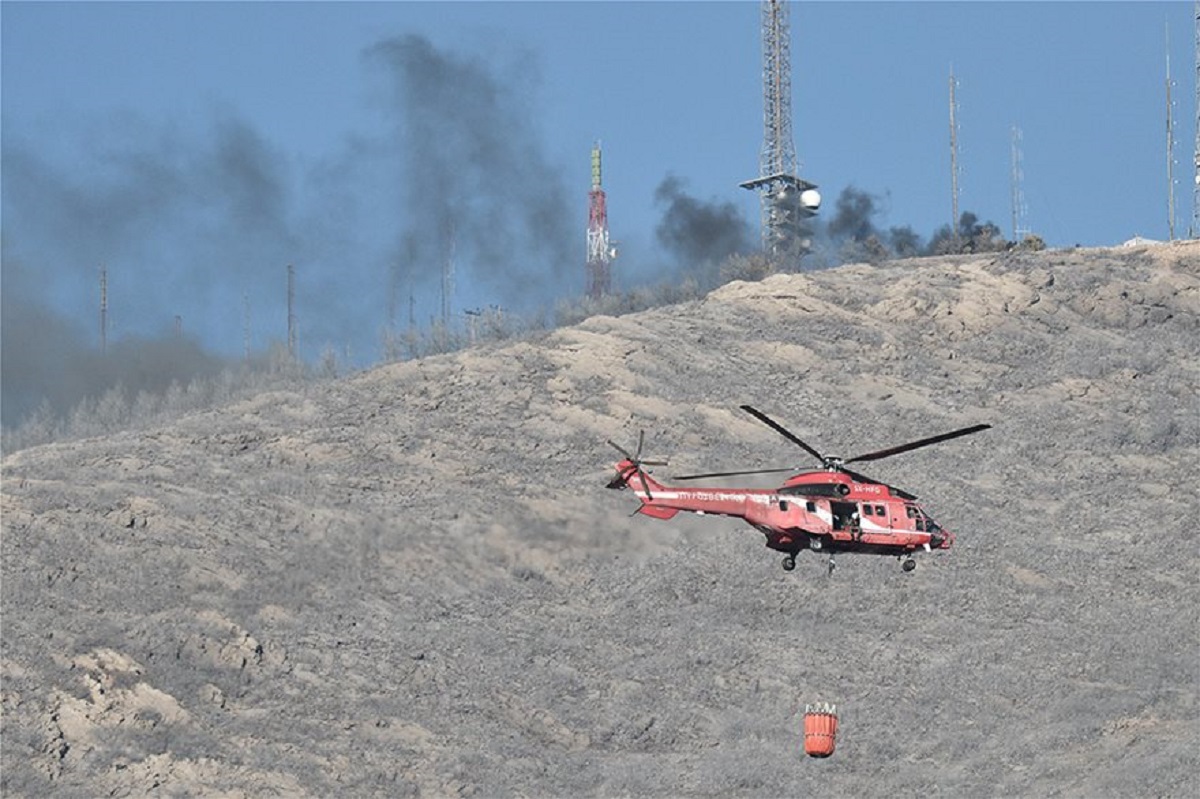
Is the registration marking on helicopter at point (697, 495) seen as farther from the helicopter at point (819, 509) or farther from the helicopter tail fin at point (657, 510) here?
the helicopter tail fin at point (657, 510)

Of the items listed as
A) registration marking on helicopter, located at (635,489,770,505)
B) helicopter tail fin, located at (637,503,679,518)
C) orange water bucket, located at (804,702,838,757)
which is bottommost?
orange water bucket, located at (804,702,838,757)

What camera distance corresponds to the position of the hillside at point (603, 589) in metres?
66.6

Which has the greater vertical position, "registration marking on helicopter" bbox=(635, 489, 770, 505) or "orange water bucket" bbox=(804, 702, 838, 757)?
"registration marking on helicopter" bbox=(635, 489, 770, 505)

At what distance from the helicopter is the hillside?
1682 cm

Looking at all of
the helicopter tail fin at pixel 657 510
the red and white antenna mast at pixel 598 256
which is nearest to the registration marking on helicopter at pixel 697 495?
the helicopter tail fin at pixel 657 510

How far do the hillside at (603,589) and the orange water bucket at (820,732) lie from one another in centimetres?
230

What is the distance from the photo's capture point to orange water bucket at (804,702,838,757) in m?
63.0

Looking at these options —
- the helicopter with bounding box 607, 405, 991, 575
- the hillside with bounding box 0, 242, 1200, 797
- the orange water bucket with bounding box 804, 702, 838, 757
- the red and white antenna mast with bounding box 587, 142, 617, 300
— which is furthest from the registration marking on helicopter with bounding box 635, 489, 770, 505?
the red and white antenna mast with bounding box 587, 142, 617, 300

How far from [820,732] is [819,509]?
18.9 metres

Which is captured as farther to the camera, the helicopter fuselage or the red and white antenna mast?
the red and white antenna mast

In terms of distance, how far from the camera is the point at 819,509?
45.8m

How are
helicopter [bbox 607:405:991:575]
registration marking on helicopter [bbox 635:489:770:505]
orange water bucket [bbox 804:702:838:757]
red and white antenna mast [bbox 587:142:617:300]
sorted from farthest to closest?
red and white antenna mast [bbox 587:142:617:300] → orange water bucket [bbox 804:702:838:757] → registration marking on helicopter [bbox 635:489:770:505] → helicopter [bbox 607:405:991:575]

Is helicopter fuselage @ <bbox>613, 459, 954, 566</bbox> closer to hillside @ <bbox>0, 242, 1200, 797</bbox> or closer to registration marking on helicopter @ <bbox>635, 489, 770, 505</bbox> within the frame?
registration marking on helicopter @ <bbox>635, 489, 770, 505</bbox>

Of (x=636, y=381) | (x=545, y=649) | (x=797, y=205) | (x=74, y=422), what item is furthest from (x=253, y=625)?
(x=797, y=205)
